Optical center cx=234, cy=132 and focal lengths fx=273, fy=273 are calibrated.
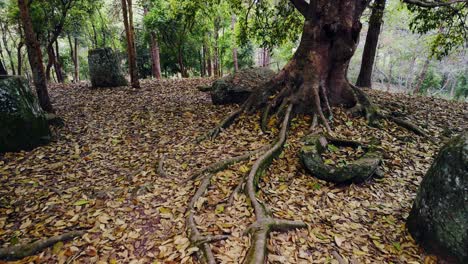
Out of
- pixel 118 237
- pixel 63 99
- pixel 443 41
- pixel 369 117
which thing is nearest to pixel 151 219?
pixel 118 237

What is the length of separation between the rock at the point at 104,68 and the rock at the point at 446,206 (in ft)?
32.1

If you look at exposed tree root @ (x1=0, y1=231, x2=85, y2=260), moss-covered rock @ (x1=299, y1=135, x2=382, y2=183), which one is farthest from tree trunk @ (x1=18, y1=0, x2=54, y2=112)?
moss-covered rock @ (x1=299, y1=135, x2=382, y2=183)

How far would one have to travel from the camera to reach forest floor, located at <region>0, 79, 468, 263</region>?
9.91 feet

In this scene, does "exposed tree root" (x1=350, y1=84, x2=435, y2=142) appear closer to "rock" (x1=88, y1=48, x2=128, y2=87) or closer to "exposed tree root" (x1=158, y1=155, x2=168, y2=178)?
"exposed tree root" (x1=158, y1=155, x2=168, y2=178)

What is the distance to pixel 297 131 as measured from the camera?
210 inches

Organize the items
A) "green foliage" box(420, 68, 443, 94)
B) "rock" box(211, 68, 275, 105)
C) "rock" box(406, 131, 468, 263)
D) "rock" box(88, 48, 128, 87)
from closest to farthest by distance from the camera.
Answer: "rock" box(406, 131, 468, 263) → "rock" box(211, 68, 275, 105) → "rock" box(88, 48, 128, 87) → "green foliage" box(420, 68, 443, 94)

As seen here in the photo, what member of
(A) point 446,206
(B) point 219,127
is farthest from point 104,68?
(A) point 446,206

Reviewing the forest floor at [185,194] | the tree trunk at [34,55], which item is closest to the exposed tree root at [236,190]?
the forest floor at [185,194]

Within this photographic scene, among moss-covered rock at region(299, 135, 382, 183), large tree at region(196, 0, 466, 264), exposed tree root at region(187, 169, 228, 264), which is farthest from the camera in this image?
large tree at region(196, 0, 466, 264)

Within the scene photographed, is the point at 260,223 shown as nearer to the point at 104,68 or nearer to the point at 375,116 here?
the point at 375,116

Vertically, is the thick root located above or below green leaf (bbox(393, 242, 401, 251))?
above

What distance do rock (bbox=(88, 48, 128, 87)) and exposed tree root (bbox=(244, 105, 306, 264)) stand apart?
7637 millimetres

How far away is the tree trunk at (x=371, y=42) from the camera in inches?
297

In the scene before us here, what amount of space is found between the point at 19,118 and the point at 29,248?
10.1 feet
